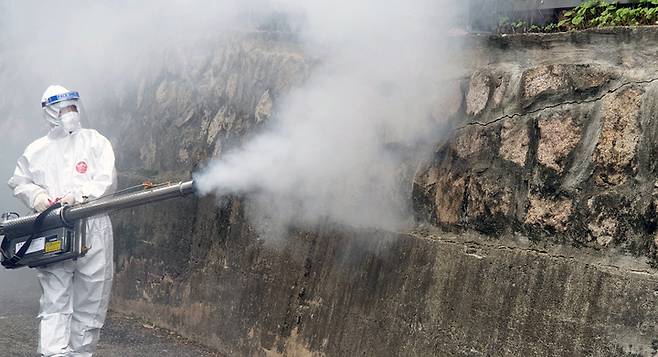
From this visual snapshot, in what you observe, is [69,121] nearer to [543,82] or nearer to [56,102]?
[56,102]

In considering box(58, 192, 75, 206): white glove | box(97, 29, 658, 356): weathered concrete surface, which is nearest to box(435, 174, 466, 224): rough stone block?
box(97, 29, 658, 356): weathered concrete surface

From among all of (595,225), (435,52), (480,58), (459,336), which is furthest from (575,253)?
(435,52)

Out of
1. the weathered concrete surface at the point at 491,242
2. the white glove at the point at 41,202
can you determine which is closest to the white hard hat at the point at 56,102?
the white glove at the point at 41,202

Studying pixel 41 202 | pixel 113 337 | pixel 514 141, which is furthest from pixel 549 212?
pixel 113 337

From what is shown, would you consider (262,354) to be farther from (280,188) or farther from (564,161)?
(564,161)

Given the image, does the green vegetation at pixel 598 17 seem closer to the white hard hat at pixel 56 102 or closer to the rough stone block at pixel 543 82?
the rough stone block at pixel 543 82

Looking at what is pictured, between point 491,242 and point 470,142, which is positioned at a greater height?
point 470,142
